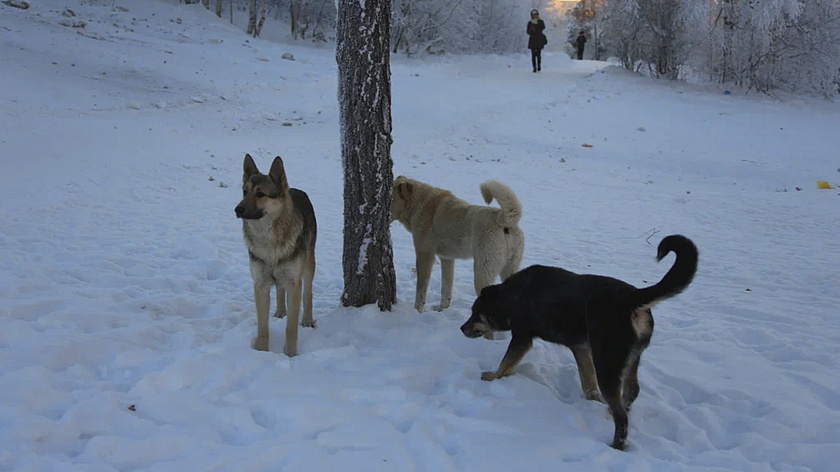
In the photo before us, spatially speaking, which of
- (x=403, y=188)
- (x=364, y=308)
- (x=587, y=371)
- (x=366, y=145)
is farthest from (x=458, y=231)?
(x=587, y=371)

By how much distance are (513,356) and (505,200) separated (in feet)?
5.33

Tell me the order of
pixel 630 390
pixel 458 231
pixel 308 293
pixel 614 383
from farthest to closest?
pixel 458 231 < pixel 308 293 < pixel 630 390 < pixel 614 383

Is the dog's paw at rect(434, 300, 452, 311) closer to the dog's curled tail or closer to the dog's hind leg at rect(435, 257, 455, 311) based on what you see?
the dog's hind leg at rect(435, 257, 455, 311)

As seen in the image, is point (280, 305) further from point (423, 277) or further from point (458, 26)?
point (458, 26)

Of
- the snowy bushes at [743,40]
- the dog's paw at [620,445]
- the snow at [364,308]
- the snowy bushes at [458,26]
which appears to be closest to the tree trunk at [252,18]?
the snowy bushes at [458,26]

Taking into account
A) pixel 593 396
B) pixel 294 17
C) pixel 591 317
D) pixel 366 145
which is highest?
pixel 294 17

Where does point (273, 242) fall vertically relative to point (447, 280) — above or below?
above

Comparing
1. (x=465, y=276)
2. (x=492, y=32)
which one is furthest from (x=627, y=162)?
(x=492, y=32)

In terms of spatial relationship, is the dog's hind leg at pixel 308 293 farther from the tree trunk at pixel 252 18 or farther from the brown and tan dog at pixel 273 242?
the tree trunk at pixel 252 18

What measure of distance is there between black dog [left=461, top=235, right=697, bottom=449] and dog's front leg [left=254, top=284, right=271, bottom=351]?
168 cm

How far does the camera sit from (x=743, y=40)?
895 inches

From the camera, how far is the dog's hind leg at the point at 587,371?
4.12 m

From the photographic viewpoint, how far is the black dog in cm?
346

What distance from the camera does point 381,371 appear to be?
4.30m
